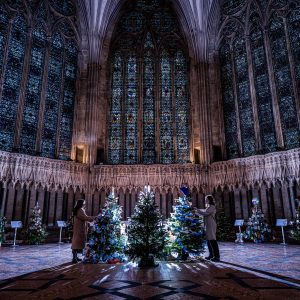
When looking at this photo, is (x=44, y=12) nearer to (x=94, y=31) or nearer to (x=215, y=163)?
(x=94, y=31)

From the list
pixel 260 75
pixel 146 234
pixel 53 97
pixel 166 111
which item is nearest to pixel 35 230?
pixel 53 97

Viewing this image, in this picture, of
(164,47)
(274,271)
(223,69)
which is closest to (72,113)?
(164,47)

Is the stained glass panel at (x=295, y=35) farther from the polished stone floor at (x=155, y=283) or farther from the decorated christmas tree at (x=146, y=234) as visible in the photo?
the polished stone floor at (x=155, y=283)

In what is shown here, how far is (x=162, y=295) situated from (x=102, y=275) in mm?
1848

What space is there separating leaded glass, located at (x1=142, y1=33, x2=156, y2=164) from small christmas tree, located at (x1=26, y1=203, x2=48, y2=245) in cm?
686

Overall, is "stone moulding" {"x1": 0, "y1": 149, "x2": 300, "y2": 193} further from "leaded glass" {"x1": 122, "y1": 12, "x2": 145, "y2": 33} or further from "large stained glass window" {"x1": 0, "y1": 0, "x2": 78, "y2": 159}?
"leaded glass" {"x1": 122, "y1": 12, "x2": 145, "y2": 33}

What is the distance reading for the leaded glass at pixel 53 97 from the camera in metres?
16.0

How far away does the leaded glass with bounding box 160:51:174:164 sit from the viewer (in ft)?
57.6

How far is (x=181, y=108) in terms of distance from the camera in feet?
60.0

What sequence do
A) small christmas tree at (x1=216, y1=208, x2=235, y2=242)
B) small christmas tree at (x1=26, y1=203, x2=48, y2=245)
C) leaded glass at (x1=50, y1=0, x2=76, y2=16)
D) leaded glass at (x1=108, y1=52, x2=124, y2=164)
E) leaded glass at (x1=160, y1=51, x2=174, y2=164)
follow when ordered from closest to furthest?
small christmas tree at (x1=26, y1=203, x2=48, y2=245) → small christmas tree at (x1=216, y1=208, x2=235, y2=242) → leaded glass at (x1=108, y1=52, x2=124, y2=164) → leaded glass at (x1=160, y1=51, x2=174, y2=164) → leaded glass at (x1=50, y1=0, x2=76, y2=16)

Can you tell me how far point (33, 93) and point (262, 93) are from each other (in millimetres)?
12829

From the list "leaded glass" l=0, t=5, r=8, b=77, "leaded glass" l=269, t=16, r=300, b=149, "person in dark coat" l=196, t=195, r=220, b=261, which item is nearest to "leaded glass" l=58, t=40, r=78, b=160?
"leaded glass" l=0, t=5, r=8, b=77

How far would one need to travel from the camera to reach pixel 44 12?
56.7 feet

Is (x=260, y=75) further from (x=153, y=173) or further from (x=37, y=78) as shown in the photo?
(x=37, y=78)
